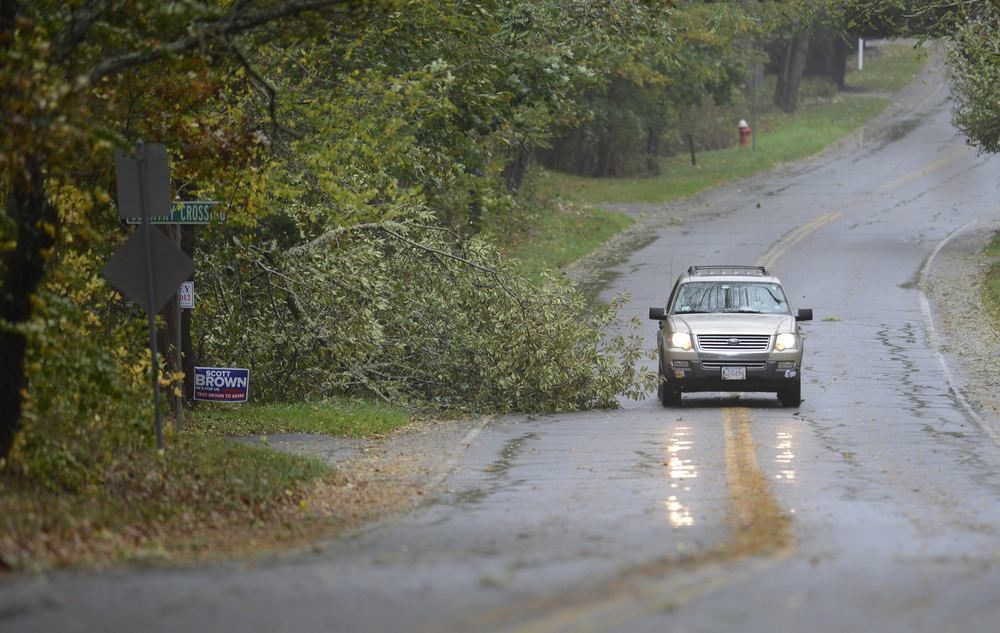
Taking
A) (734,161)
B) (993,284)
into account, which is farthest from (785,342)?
(734,161)

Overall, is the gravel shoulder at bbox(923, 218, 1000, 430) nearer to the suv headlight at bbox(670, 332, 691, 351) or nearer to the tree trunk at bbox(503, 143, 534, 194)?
the suv headlight at bbox(670, 332, 691, 351)

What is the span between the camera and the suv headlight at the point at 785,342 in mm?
21766

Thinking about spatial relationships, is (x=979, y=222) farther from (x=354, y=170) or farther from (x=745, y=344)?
(x=354, y=170)

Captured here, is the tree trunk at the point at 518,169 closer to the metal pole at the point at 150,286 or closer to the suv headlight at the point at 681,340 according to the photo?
the suv headlight at the point at 681,340

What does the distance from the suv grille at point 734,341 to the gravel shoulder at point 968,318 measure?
284 centimetres

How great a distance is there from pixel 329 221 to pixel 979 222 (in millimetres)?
29696

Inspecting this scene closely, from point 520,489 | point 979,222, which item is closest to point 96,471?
point 520,489

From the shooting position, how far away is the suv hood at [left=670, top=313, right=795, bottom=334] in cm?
2192

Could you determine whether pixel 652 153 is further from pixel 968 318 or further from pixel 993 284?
pixel 968 318

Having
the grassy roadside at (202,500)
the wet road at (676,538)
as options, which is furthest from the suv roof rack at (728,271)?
the grassy roadside at (202,500)

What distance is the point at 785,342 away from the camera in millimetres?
21828

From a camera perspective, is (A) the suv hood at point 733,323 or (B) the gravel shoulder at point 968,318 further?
(B) the gravel shoulder at point 968,318

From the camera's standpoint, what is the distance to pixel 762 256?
39938 millimetres

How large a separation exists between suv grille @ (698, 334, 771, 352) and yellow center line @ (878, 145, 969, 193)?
31914 millimetres
